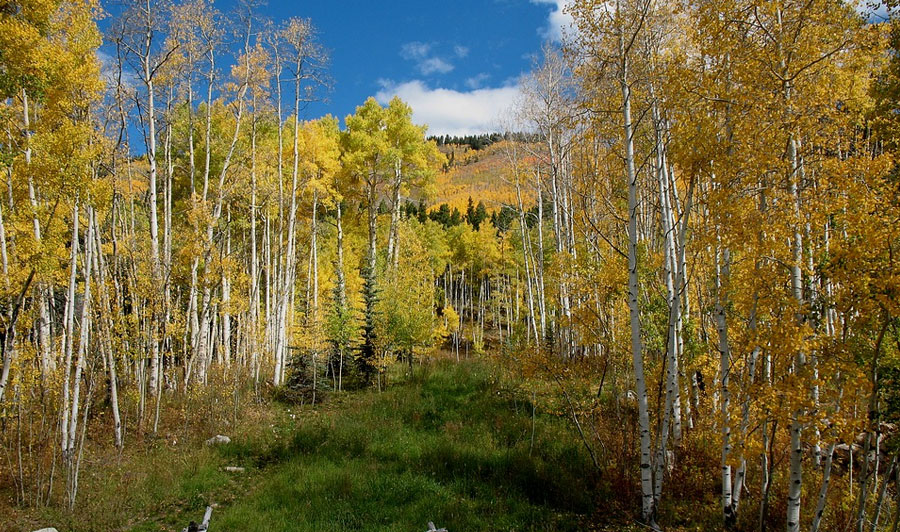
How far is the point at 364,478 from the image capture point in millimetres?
7723

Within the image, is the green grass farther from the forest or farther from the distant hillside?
the distant hillside

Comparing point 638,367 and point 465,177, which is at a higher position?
point 465,177

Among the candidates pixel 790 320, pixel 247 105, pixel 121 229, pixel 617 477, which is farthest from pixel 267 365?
pixel 790 320

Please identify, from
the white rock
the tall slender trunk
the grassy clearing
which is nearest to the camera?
the tall slender trunk

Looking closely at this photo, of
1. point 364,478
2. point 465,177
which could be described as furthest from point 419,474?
point 465,177

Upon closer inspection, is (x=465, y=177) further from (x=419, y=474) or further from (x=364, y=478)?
(x=364, y=478)

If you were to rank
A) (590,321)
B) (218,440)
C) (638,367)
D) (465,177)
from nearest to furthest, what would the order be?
(638,367), (590,321), (218,440), (465,177)

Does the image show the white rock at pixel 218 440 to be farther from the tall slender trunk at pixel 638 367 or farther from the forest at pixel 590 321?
the tall slender trunk at pixel 638 367

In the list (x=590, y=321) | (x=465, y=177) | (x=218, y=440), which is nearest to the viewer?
(x=590, y=321)

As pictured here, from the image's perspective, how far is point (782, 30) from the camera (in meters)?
5.00

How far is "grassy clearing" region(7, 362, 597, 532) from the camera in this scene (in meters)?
6.30

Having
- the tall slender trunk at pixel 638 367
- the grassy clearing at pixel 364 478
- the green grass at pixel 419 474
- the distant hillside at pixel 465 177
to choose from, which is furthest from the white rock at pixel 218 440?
the distant hillside at pixel 465 177

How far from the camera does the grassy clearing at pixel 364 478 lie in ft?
20.7

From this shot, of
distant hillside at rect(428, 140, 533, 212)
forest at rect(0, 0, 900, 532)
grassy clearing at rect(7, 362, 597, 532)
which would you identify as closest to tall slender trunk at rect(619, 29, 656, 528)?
forest at rect(0, 0, 900, 532)
